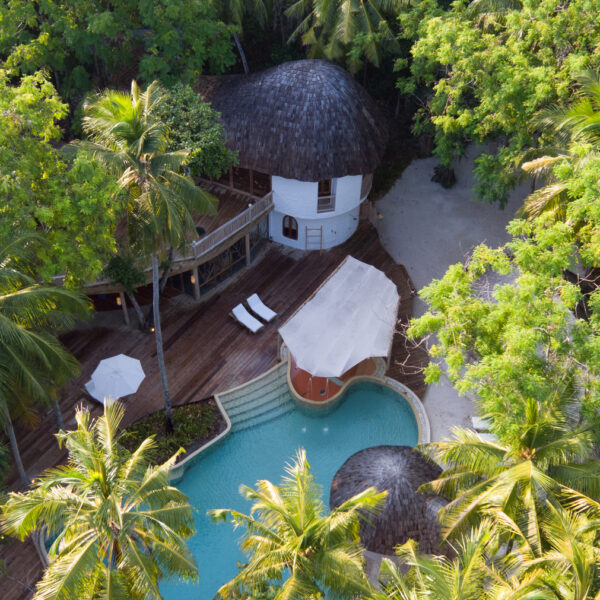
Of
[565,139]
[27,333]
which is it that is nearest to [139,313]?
[27,333]

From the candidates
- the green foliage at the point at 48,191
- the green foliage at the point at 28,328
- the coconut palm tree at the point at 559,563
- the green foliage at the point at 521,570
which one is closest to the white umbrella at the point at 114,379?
the green foliage at the point at 48,191

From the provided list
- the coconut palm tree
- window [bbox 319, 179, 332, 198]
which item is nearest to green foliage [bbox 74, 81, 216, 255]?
window [bbox 319, 179, 332, 198]

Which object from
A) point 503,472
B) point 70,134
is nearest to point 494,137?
point 503,472

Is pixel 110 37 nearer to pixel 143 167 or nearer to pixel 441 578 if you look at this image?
pixel 143 167

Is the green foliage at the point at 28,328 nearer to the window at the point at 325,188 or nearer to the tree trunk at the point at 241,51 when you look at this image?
the window at the point at 325,188

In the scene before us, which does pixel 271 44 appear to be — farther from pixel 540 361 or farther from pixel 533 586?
pixel 533 586
